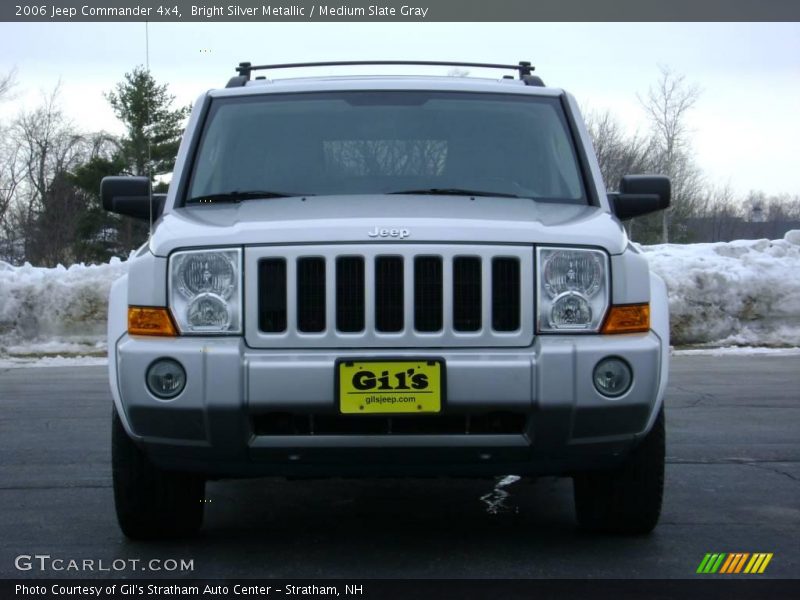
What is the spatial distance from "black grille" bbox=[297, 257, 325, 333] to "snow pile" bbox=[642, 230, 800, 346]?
43.7ft

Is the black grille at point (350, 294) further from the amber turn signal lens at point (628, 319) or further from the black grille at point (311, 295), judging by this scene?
the amber turn signal lens at point (628, 319)

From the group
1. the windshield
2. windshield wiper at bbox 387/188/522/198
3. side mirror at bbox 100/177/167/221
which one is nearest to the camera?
windshield wiper at bbox 387/188/522/198

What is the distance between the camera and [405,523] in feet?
17.9

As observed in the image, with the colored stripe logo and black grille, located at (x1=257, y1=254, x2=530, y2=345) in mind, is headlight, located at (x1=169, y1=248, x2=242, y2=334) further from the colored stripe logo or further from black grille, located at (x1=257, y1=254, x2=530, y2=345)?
the colored stripe logo

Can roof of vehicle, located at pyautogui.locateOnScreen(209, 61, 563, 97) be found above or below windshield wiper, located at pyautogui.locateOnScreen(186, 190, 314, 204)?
above

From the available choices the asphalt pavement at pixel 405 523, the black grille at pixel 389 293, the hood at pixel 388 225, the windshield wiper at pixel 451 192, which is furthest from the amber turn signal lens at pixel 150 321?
the windshield wiper at pixel 451 192

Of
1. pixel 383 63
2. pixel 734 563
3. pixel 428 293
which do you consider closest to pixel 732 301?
pixel 383 63

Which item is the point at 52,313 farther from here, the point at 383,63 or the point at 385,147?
the point at 385,147

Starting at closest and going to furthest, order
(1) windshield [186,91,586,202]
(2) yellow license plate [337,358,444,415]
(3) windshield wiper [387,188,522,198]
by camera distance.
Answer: (2) yellow license plate [337,358,444,415], (3) windshield wiper [387,188,522,198], (1) windshield [186,91,586,202]

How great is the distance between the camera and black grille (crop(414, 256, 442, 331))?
448 cm

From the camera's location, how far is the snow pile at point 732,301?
17516 mm

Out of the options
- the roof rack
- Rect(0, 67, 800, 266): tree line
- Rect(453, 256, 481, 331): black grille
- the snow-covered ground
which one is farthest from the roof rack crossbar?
Rect(0, 67, 800, 266): tree line

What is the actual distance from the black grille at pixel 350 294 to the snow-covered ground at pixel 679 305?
42.5 ft

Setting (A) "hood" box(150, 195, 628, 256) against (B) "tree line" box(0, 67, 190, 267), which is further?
(B) "tree line" box(0, 67, 190, 267)
